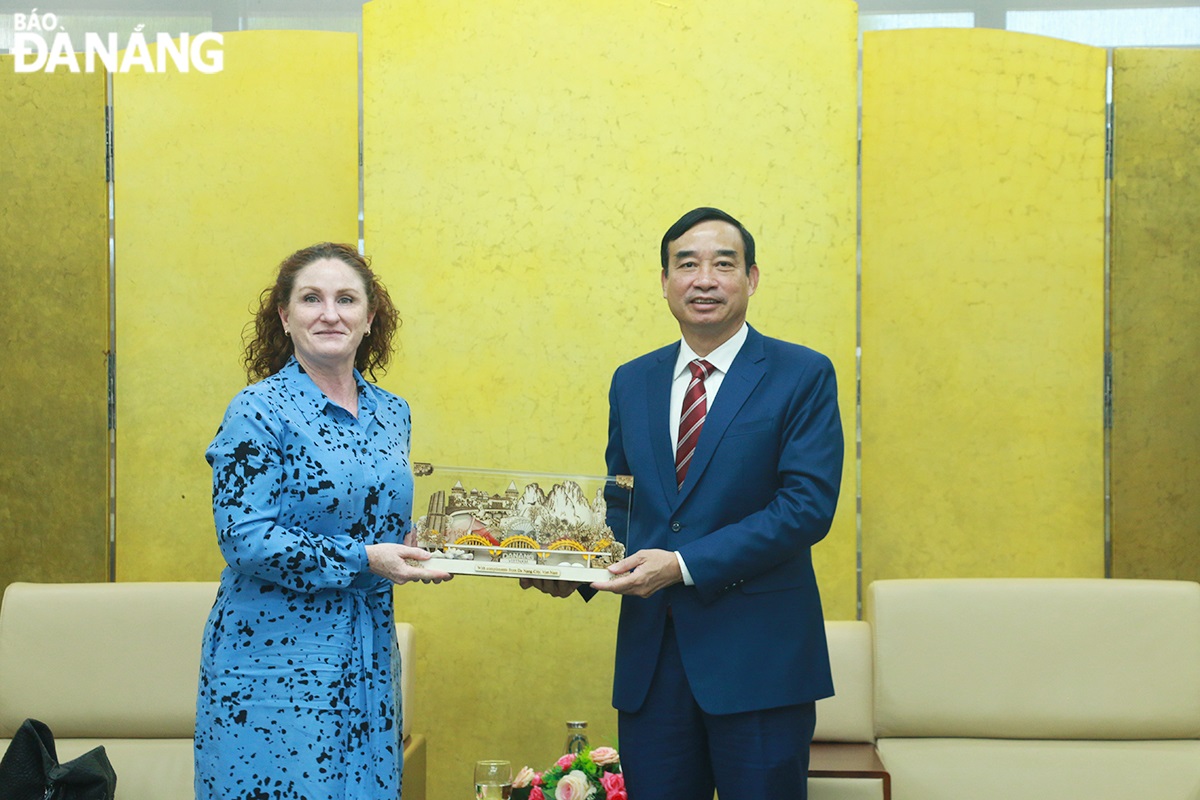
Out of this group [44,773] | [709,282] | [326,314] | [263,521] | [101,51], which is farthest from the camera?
[101,51]

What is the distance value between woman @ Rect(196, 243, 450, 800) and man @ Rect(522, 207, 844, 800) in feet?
1.59

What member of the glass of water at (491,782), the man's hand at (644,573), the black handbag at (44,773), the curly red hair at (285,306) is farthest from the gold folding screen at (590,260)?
the man's hand at (644,573)

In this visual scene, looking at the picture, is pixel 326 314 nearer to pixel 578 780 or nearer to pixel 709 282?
pixel 709 282

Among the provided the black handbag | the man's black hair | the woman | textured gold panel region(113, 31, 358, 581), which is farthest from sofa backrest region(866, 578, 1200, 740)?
textured gold panel region(113, 31, 358, 581)

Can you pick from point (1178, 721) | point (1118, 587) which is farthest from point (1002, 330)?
point (1178, 721)

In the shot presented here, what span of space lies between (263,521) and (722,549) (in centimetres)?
98

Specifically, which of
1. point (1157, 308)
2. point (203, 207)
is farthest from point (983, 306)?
point (203, 207)

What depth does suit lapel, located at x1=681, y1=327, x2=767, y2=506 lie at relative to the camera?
8.98ft

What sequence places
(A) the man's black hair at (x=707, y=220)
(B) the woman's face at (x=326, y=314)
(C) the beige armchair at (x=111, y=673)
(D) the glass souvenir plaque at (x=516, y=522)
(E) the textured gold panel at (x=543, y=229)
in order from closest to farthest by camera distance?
(B) the woman's face at (x=326, y=314) → (D) the glass souvenir plaque at (x=516, y=522) → (A) the man's black hair at (x=707, y=220) → (C) the beige armchair at (x=111, y=673) → (E) the textured gold panel at (x=543, y=229)

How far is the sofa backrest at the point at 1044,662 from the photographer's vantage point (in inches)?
146

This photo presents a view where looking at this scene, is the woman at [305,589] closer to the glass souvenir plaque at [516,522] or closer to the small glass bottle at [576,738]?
the glass souvenir plaque at [516,522]

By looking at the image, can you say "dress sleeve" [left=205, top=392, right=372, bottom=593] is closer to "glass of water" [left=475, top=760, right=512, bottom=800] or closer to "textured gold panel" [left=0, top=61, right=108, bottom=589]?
"glass of water" [left=475, top=760, right=512, bottom=800]

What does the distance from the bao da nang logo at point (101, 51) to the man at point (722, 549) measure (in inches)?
97.6

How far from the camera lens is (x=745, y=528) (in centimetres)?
265
